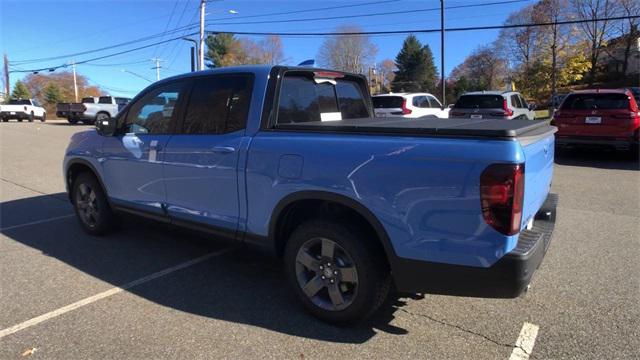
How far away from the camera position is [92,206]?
557 centimetres

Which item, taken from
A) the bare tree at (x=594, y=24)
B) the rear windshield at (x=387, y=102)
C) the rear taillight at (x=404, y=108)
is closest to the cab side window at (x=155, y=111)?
the rear windshield at (x=387, y=102)

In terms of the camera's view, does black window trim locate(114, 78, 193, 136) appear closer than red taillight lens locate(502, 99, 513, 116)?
Yes

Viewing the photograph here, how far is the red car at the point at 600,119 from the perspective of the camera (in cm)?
1091

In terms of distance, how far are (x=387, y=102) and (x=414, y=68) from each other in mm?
79944

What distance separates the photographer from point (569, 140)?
458 inches

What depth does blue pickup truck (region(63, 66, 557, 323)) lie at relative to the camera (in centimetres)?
273

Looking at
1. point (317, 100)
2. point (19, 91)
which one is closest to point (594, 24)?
point (317, 100)

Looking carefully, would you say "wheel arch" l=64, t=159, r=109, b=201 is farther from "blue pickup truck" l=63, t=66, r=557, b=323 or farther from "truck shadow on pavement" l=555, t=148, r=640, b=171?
"truck shadow on pavement" l=555, t=148, r=640, b=171

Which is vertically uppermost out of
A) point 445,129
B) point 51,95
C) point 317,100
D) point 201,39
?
point 201,39

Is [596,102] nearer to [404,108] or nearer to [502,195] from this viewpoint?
[404,108]

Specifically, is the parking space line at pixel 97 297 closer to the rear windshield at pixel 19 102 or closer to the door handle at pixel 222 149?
the door handle at pixel 222 149

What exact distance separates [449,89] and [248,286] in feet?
248

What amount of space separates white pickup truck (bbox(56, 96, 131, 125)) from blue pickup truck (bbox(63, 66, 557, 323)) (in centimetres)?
2691

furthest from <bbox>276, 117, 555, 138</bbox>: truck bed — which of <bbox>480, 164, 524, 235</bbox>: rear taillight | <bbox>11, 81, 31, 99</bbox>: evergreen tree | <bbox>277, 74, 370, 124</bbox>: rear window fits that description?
<bbox>11, 81, 31, 99</bbox>: evergreen tree
